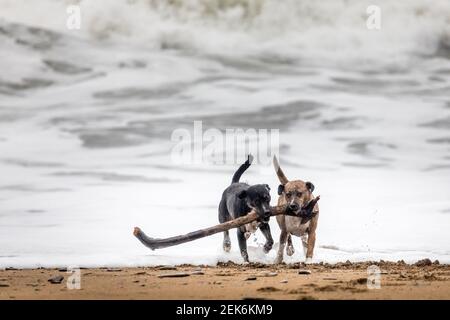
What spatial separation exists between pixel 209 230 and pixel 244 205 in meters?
1.85

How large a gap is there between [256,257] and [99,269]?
2.93 meters

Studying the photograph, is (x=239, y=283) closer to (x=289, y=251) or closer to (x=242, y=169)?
(x=289, y=251)

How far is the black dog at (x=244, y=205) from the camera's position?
1320 centimetres

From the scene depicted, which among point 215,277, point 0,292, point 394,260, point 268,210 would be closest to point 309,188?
point 268,210

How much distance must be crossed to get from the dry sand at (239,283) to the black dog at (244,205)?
928 mm

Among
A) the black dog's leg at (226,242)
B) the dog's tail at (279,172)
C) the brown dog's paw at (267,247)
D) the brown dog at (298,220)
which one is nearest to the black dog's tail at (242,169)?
the black dog's leg at (226,242)

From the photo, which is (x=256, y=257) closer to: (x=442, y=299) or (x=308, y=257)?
(x=308, y=257)

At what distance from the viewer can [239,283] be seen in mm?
10047

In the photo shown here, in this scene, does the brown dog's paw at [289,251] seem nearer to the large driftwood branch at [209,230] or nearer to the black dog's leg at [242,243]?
the black dog's leg at [242,243]

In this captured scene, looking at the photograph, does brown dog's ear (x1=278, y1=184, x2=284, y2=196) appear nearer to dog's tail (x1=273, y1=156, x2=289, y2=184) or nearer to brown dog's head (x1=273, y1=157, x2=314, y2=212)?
brown dog's head (x1=273, y1=157, x2=314, y2=212)

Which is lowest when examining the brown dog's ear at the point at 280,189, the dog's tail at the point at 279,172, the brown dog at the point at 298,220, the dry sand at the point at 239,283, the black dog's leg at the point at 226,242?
the dry sand at the point at 239,283

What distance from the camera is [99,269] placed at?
1309cm

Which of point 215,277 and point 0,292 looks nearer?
point 0,292

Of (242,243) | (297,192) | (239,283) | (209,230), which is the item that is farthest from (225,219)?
(239,283)
